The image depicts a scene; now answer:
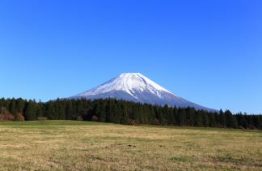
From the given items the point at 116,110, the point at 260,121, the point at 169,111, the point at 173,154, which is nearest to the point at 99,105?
the point at 116,110

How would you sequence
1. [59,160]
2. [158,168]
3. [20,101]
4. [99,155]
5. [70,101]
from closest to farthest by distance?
[158,168]
[59,160]
[99,155]
[20,101]
[70,101]

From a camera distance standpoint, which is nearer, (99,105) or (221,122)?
(99,105)

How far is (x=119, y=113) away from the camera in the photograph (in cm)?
16538

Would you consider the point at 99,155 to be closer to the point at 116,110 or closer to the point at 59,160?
the point at 59,160

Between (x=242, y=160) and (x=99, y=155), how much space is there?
8.24 m

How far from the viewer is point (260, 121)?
17838 cm

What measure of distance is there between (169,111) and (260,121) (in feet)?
112

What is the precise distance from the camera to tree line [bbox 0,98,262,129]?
157 metres

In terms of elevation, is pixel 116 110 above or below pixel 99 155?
above

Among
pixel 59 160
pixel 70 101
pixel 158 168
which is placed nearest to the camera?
pixel 158 168

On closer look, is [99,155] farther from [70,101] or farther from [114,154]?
[70,101]

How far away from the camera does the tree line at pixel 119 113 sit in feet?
516

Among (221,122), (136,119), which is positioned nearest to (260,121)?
(221,122)

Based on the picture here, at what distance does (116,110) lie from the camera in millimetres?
165250
